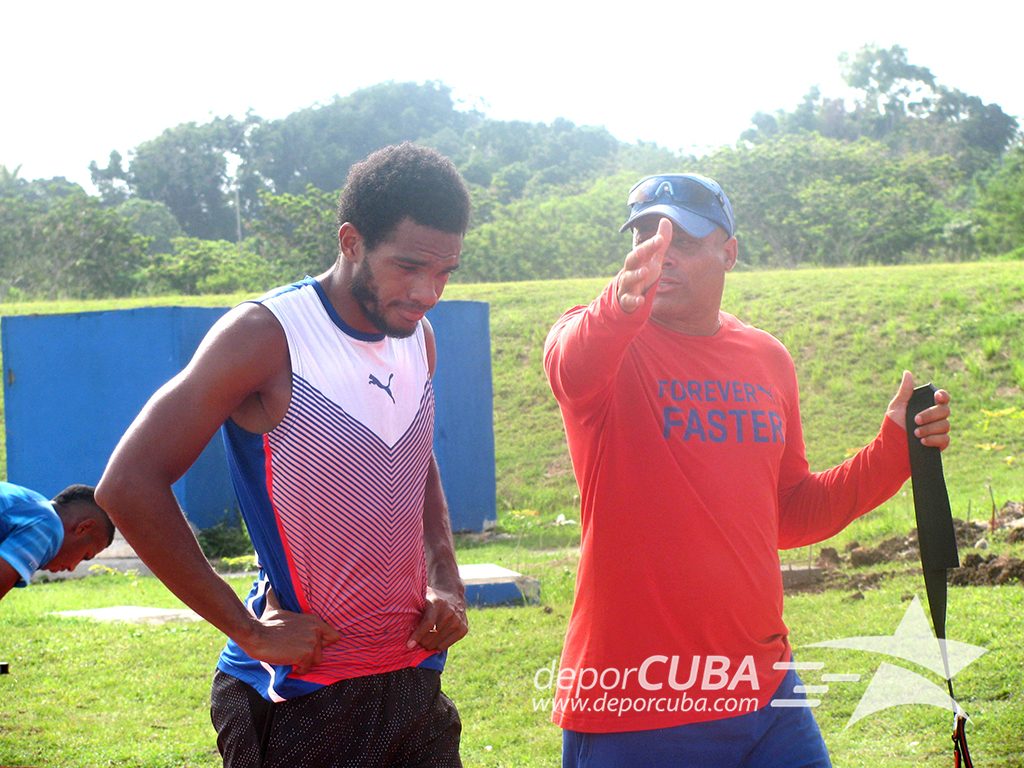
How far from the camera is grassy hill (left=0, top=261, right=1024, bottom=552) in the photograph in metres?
14.5

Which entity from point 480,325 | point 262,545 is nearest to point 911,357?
point 480,325

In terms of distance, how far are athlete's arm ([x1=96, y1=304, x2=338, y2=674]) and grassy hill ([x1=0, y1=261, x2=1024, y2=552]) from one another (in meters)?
10.3

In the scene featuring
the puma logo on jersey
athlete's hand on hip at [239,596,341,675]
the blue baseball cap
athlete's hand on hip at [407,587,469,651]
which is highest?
the blue baseball cap

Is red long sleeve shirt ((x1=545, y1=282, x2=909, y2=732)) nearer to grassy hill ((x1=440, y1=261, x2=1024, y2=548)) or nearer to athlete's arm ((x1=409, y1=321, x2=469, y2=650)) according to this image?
athlete's arm ((x1=409, y1=321, x2=469, y2=650))

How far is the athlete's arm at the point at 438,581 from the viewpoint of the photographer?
2.61 m

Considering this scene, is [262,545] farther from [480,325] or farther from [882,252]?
[882,252]

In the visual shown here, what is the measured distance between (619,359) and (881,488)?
945 millimetres

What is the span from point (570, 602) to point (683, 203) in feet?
17.4

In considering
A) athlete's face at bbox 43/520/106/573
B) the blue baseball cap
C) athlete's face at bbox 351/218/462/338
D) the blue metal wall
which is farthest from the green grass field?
athlete's face at bbox 351/218/462/338

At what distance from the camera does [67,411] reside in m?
11.9

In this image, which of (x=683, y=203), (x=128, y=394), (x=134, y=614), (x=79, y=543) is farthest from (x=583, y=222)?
(x=683, y=203)

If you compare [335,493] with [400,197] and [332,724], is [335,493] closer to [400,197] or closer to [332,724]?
[332,724]

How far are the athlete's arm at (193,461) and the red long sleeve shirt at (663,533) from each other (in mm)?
609

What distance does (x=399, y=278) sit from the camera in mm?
2527
